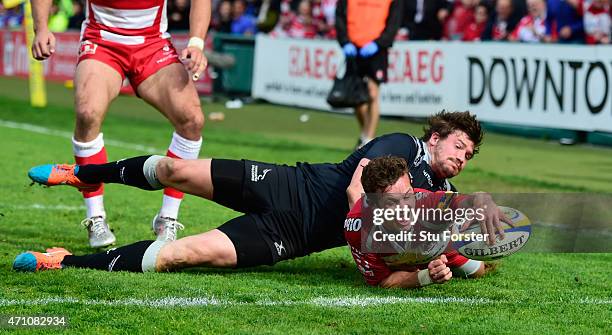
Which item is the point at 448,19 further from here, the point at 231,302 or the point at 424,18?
the point at 231,302

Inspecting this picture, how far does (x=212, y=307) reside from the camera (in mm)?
5781

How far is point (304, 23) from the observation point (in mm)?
Answer: 21469

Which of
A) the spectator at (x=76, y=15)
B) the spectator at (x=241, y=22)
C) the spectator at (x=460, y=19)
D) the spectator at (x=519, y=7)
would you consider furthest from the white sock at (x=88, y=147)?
the spectator at (x=76, y=15)

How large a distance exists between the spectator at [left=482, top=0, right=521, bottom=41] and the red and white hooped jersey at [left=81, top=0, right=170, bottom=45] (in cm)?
985

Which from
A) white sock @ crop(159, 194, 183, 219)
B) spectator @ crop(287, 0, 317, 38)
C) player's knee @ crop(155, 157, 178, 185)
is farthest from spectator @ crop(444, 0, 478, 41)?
player's knee @ crop(155, 157, 178, 185)

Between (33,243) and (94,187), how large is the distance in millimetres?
689

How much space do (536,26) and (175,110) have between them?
9849 mm

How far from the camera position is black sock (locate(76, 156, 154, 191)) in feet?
22.9

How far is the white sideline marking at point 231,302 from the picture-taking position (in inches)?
229

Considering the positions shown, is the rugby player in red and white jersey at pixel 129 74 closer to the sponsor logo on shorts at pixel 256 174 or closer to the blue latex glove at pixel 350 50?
the sponsor logo on shorts at pixel 256 174

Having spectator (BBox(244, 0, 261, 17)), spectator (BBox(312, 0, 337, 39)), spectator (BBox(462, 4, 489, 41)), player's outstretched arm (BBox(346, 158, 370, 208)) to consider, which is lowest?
spectator (BBox(244, 0, 261, 17))

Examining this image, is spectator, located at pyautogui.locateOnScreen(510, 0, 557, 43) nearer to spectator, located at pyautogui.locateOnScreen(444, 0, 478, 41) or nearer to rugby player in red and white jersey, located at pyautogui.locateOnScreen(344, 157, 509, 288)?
spectator, located at pyautogui.locateOnScreen(444, 0, 478, 41)

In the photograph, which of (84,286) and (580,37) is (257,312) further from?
(580,37)

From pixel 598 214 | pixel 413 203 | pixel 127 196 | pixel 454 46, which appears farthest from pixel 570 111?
pixel 413 203
